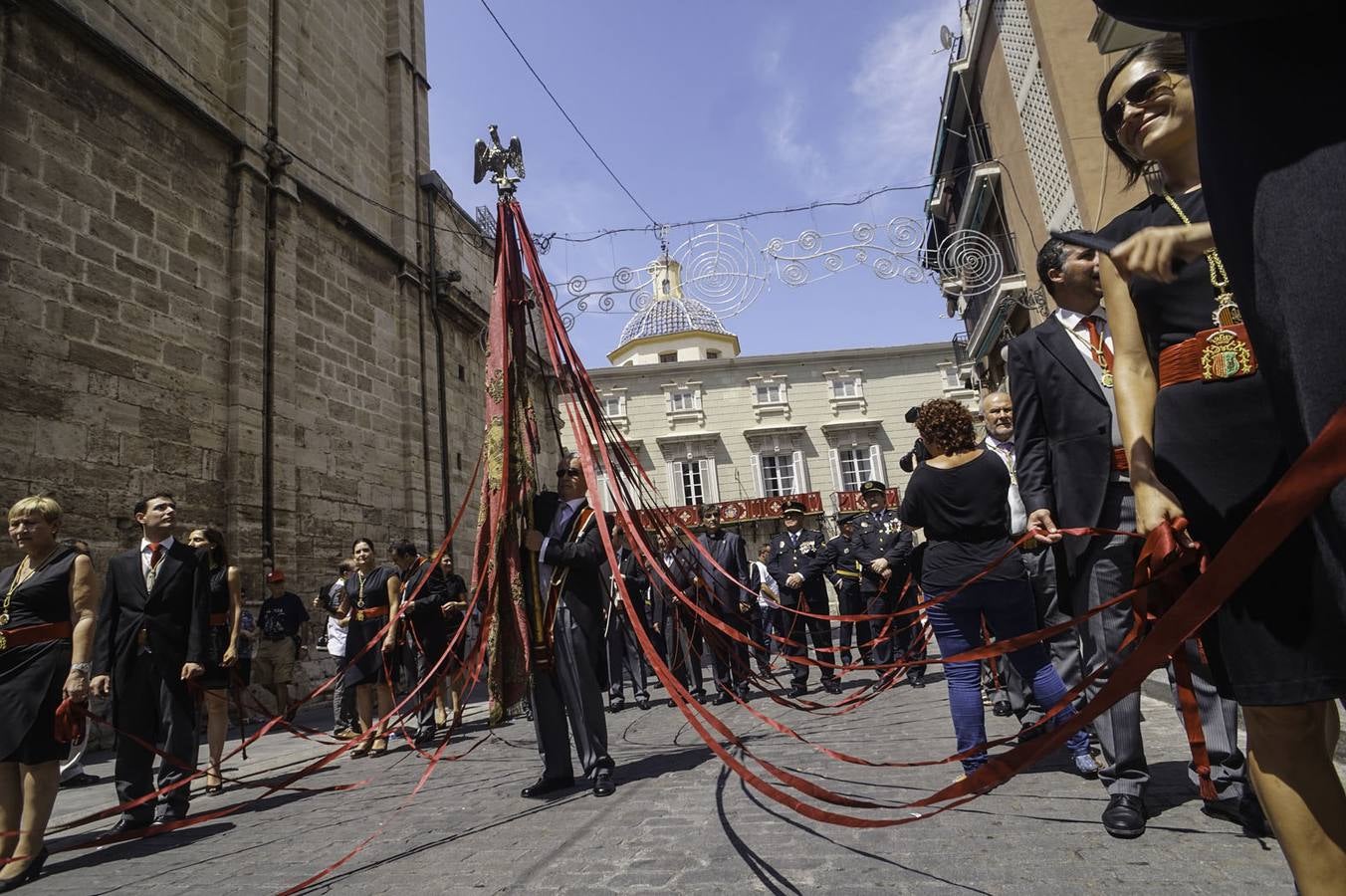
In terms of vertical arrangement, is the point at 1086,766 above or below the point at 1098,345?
below

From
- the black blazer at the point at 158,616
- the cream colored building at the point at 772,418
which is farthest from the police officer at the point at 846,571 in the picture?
the cream colored building at the point at 772,418

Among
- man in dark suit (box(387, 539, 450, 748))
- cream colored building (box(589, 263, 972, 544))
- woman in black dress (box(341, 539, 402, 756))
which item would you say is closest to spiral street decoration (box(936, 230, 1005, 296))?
man in dark suit (box(387, 539, 450, 748))

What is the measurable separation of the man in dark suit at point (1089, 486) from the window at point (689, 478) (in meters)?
37.2

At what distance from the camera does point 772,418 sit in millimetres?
41312

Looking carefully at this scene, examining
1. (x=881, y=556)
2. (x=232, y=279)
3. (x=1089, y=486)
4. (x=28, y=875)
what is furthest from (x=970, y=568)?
(x=232, y=279)

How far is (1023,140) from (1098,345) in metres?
11.1

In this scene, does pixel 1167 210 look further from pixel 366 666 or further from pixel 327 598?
pixel 327 598

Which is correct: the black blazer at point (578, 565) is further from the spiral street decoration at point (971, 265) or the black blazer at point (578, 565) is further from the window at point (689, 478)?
the window at point (689, 478)

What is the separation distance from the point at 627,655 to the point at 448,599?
7.96ft

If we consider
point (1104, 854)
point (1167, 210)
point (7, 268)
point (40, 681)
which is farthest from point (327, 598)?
point (1167, 210)

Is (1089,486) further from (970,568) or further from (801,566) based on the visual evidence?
(801,566)

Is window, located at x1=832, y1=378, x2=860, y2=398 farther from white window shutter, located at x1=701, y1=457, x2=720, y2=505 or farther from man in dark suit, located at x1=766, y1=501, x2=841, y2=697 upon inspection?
man in dark suit, located at x1=766, y1=501, x2=841, y2=697

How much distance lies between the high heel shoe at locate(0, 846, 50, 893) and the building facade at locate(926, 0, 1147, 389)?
8.20 meters

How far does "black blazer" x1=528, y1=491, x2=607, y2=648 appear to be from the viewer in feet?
14.7
